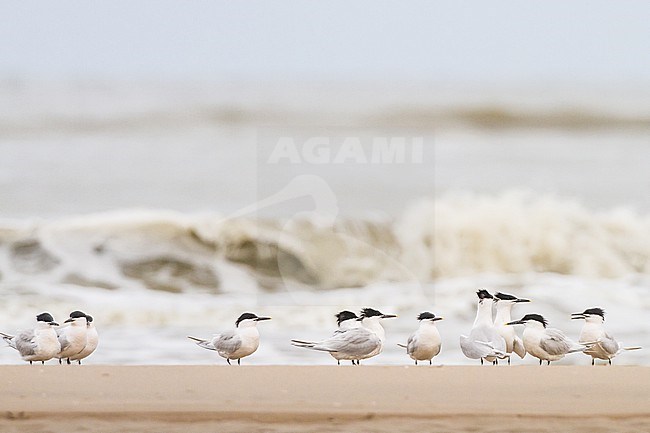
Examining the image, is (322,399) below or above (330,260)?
below

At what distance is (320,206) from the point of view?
307 cm

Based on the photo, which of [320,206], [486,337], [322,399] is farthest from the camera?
[320,206]

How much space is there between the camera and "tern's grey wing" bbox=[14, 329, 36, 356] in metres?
2.12

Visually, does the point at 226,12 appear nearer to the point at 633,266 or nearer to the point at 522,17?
the point at 522,17

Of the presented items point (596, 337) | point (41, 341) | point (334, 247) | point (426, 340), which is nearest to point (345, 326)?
point (426, 340)

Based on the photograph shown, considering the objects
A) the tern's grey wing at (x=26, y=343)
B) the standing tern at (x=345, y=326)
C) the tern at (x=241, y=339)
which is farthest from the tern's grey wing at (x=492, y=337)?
the tern's grey wing at (x=26, y=343)

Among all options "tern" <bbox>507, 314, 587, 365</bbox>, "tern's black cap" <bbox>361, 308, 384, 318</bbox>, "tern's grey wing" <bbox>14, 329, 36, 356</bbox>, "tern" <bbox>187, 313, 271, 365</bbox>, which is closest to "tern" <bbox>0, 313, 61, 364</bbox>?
"tern's grey wing" <bbox>14, 329, 36, 356</bbox>

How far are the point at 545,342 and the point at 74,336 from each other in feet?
3.38

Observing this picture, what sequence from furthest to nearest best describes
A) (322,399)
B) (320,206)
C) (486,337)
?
1. (320,206)
2. (486,337)
3. (322,399)

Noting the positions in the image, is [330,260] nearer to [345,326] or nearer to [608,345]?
[345,326]

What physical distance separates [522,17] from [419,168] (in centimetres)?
56

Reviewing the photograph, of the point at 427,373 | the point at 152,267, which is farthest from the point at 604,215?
the point at 152,267

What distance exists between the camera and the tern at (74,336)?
212cm

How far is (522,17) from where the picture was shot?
2.95m
